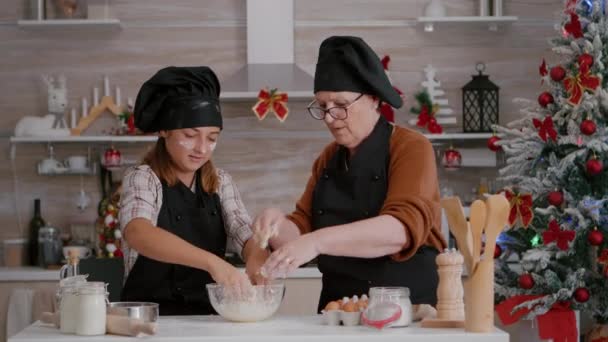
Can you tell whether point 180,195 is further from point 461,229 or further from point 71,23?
point 71,23

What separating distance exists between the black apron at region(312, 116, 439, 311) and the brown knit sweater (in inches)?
1.4

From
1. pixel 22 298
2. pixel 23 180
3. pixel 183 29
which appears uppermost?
pixel 183 29

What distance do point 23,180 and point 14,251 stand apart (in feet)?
1.39

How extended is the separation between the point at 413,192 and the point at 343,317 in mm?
366

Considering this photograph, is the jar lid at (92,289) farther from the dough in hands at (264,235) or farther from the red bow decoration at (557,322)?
the red bow decoration at (557,322)

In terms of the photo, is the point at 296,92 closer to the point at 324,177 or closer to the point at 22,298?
the point at 22,298

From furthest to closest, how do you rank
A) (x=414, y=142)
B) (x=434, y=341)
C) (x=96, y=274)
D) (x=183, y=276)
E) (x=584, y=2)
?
(x=584, y=2)
(x=96, y=274)
(x=183, y=276)
(x=414, y=142)
(x=434, y=341)

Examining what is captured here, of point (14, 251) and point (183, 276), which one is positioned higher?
point (183, 276)

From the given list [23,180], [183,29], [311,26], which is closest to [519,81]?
[311,26]

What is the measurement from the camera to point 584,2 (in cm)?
427

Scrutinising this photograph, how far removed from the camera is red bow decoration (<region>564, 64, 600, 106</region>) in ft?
13.7

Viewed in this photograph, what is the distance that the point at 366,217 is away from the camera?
2.53 metres

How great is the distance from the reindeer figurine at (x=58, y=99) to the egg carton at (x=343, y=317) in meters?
3.39

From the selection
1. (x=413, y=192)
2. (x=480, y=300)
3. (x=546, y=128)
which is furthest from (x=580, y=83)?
(x=480, y=300)
